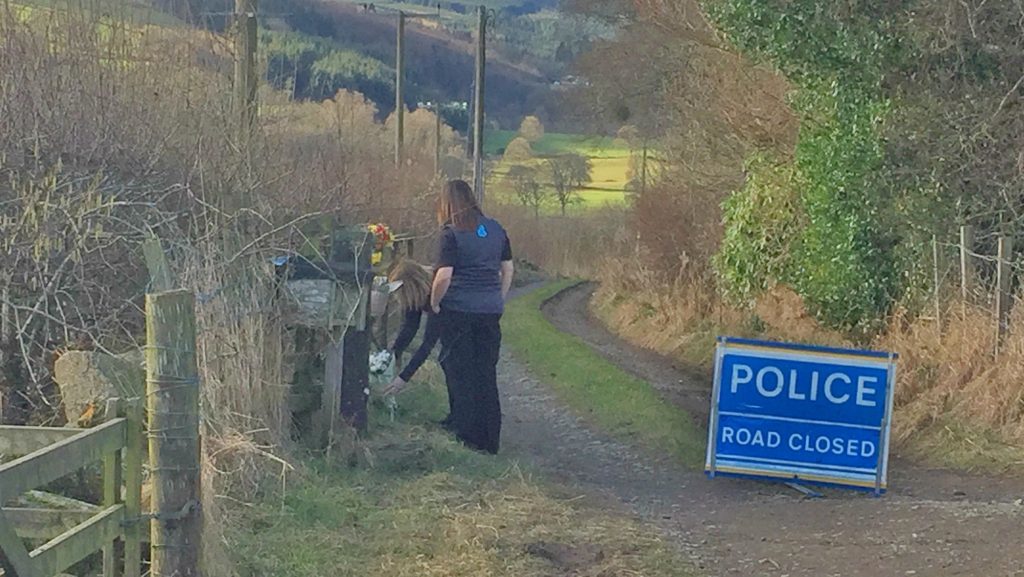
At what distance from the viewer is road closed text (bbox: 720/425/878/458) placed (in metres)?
8.98

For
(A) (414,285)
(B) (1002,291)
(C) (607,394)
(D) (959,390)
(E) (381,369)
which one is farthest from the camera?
(C) (607,394)

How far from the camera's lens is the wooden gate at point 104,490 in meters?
4.89

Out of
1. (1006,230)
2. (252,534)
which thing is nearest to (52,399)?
(252,534)

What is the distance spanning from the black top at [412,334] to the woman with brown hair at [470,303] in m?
0.14

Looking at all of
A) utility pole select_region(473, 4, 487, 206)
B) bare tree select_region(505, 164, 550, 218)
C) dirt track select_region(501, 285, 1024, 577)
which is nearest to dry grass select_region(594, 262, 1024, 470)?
dirt track select_region(501, 285, 1024, 577)

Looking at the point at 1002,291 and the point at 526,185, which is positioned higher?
the point at 1002,291

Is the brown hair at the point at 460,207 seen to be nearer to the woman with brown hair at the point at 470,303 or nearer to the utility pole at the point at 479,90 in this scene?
the woman with brown hair at the point at 470,303

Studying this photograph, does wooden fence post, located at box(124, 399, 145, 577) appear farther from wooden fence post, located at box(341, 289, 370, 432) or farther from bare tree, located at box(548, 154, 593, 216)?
bare tree, located at box(548, 154, 593, 216)

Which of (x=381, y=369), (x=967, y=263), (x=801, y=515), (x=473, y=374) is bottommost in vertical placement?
(x=801, y=515)

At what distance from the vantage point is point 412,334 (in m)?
9.93

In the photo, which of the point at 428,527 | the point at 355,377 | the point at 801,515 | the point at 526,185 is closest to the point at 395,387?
the point at 355,377

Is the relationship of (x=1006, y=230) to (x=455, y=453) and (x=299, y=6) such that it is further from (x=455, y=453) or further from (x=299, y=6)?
(x=299, y=6)

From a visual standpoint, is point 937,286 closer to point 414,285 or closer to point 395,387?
point 414,285

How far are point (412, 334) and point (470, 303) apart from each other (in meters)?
0.93
